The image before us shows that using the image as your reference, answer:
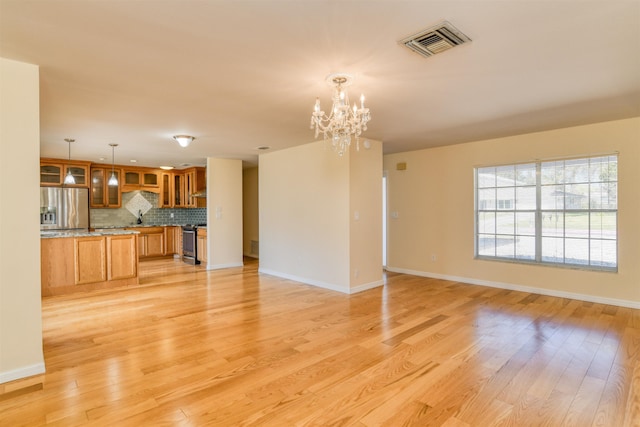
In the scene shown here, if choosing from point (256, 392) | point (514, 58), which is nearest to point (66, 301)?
point (256, 392)

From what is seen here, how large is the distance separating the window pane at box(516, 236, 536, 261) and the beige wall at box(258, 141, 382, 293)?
2.15 meters

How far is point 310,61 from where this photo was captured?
2.44 metres

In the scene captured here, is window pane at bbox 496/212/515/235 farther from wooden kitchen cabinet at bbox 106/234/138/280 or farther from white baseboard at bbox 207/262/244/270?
wooden kitchen cabinet at bbox 106/234/138/280

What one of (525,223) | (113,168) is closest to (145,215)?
(113,168)

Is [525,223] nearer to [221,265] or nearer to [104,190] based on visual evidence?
[221,265]

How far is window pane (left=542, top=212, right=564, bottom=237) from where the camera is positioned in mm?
4766

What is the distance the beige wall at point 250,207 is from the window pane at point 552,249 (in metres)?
6.21

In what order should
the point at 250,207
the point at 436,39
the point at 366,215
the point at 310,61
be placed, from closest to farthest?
1. the point at 436,39
2. the point at 310,61
3. the point at 366,215
4. the point at 250,207

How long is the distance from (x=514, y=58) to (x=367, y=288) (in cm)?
367

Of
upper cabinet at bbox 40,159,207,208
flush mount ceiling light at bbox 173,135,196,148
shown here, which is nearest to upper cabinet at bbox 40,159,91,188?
upper cabinet at bbox 40,159,207,208

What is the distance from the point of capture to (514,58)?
7.95 ft

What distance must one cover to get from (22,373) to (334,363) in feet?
7.68

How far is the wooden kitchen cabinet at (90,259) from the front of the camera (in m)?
5.02

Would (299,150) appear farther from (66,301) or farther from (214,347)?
(66,301)
